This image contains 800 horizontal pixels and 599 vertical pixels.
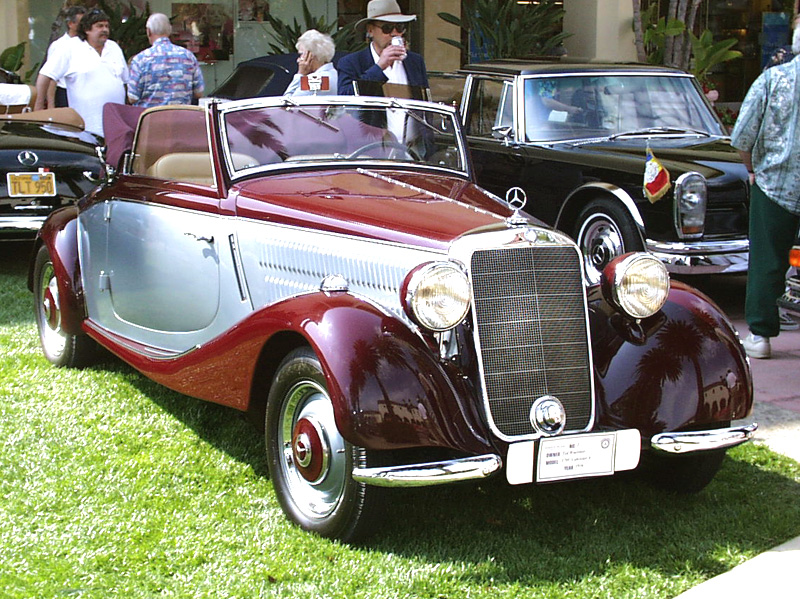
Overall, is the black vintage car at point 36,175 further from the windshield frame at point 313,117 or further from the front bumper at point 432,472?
the front bumper at point 432,472

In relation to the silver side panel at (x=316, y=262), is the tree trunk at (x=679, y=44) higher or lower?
higher

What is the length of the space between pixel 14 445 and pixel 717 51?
Answer: 42.8 feet

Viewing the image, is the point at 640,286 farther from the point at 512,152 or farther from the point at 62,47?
the point at 62,47

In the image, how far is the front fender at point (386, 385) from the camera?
3541 mm

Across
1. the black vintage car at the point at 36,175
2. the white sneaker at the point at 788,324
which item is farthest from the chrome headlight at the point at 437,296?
the black vintage car at the point at 36,175

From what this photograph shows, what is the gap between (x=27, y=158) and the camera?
26.9 ft

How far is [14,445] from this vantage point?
4.78 metres

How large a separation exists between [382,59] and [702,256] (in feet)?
8.15

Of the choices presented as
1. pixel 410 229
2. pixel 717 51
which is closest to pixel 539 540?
pixel 410 229

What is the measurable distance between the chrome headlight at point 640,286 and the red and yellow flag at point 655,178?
9.56ft

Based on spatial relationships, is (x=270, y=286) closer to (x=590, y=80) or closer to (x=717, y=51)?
(x=590, y=80)

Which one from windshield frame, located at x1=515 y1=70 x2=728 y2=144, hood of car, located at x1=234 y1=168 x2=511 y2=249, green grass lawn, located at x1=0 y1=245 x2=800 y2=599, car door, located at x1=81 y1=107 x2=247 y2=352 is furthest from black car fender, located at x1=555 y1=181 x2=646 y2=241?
car door, located at x1=81 y1=107 x2=247 y2=352

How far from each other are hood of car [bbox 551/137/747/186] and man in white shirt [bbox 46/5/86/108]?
461 centimetres

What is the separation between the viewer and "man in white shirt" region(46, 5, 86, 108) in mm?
9596
